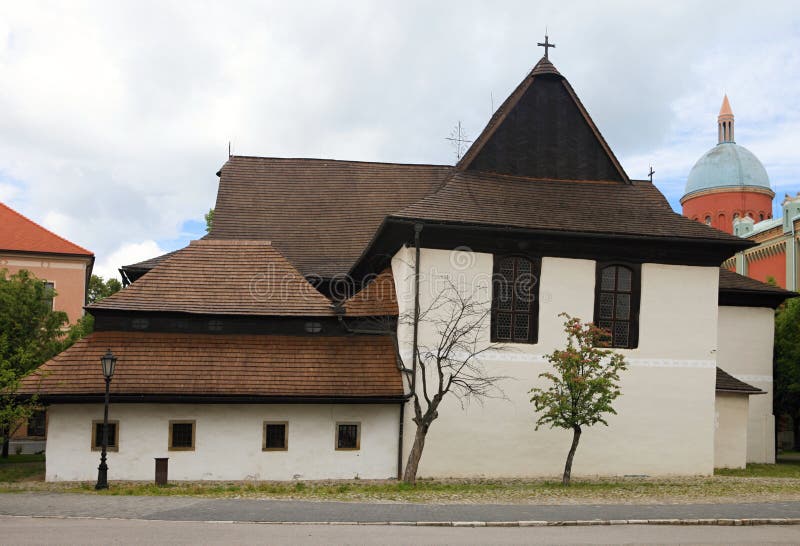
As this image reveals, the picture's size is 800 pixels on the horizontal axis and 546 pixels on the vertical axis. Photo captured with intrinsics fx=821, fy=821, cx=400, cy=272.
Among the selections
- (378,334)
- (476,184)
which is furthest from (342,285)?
(476,184)

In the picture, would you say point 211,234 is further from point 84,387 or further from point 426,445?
point 426,445

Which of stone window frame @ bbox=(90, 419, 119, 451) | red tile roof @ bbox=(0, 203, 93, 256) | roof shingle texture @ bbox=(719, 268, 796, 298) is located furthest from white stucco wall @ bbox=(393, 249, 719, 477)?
red tile roof @ bbox=(0, 203, 93, 256)

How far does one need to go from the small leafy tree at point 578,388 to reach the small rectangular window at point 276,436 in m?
6.21

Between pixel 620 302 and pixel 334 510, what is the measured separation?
11.2 meters

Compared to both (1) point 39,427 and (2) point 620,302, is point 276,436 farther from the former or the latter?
(1) point 39,427

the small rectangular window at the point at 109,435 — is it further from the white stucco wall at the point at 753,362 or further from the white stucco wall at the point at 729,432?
the white stucco wall at the point at 753,362

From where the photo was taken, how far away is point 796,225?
57.1m

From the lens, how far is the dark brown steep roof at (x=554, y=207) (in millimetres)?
21141

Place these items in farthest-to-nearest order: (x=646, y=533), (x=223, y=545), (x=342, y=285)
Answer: (x=342, y=285) < (x=646, y=533) < (x=223, y=545)

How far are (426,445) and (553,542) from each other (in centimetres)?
911

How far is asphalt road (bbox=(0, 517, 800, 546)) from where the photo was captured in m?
11.3

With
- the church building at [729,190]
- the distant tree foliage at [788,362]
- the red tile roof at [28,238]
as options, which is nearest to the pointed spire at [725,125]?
the church building at [729,190]

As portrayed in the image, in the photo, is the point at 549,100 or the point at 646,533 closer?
the point at 646,533

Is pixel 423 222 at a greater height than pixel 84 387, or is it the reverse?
pixel 423 222
